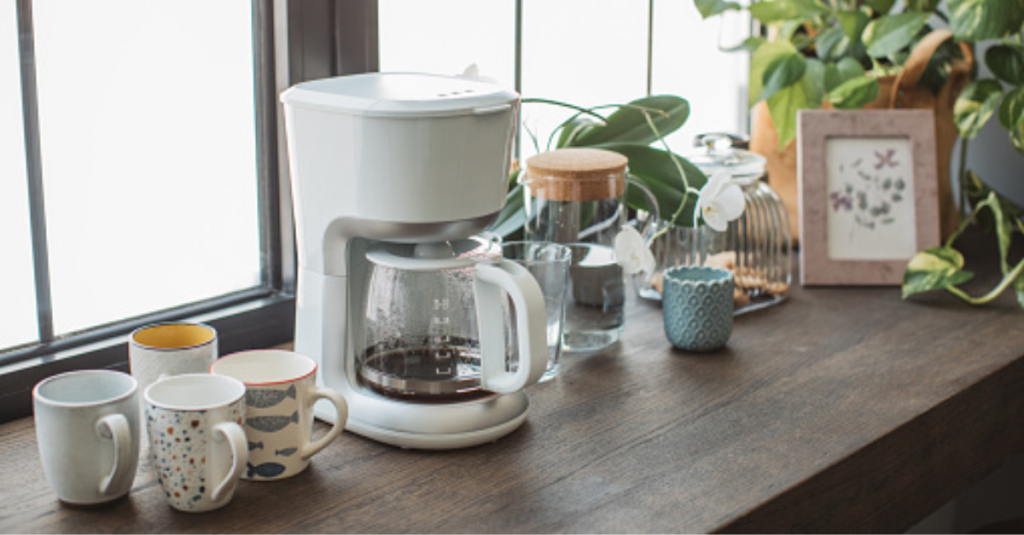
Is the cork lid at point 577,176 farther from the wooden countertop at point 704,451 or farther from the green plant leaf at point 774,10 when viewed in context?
the green plant leaf at point 774,10

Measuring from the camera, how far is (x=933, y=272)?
5.24 ft

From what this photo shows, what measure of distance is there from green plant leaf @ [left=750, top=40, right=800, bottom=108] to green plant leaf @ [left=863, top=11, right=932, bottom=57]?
116 millimetres

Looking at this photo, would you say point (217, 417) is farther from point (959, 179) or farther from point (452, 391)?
point (959, 179)

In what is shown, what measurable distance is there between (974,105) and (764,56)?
314 millimetres

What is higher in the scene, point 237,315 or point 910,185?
point 910,185

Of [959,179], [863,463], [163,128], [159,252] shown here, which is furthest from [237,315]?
[959,179]

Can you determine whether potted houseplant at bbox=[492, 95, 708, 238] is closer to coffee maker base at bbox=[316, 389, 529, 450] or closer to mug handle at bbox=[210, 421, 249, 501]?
coffee maker base at bbox=[316, 389, 529, 450]

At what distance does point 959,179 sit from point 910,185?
0.61 ft

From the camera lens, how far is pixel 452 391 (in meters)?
1.11

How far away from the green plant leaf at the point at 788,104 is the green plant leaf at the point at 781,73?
2 cm

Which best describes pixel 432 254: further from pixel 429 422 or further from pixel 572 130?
pixel 572 130

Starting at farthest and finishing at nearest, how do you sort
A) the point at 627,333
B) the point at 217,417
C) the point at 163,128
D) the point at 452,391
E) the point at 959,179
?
the point at 959,179 → the point at 627,333 → the point at 163,128 → the point at 452,391 → the point at 217,417

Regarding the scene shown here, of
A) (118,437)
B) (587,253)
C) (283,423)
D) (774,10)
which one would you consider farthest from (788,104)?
(118,437)

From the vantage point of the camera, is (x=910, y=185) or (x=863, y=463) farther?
(x=910, y=185)
